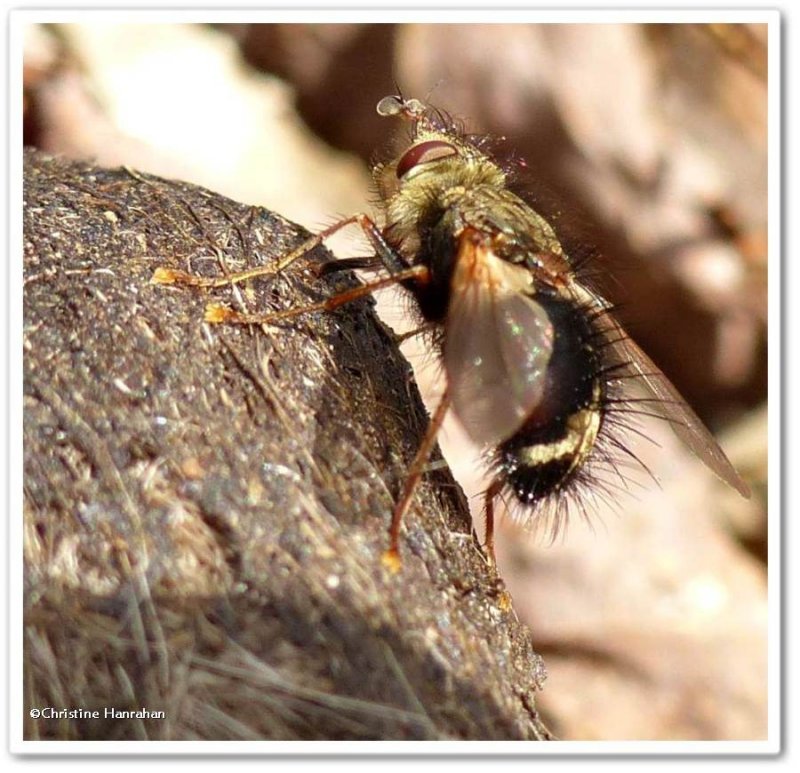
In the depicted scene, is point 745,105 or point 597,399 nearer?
point 597,399

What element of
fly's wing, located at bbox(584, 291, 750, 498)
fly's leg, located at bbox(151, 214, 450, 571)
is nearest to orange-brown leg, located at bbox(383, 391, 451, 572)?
fly's leg, located at bbox(151, 214, 450, 571)

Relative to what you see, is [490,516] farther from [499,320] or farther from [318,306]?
[318,306]

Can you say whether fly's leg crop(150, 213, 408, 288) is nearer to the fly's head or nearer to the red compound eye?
the fly's head

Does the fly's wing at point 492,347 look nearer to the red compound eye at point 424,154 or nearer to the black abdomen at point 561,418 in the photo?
the black abdomen at point 561,418

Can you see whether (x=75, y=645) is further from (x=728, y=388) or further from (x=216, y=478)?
(x=728, y=388)

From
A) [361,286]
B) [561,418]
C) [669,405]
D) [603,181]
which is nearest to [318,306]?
[361,286]
